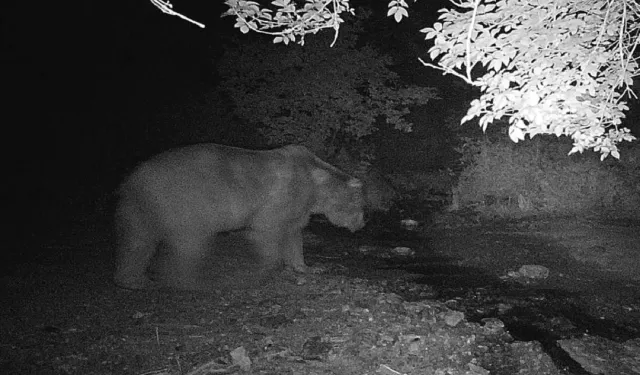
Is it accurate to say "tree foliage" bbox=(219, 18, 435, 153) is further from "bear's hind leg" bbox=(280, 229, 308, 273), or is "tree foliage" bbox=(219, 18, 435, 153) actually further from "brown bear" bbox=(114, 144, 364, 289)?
"bear's hind leg" bbox=(280, 229, 308, 273)

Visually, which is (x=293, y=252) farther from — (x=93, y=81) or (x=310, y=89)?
(x=93, y=81)

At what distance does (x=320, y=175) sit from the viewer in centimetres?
853

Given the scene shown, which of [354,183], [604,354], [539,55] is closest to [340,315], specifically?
[604,354]

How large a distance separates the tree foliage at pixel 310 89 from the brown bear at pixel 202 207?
3994mm

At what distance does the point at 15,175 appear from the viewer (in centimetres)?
1366

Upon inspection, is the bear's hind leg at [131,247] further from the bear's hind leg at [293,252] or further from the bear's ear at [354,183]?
the bear's ear at [354,183]

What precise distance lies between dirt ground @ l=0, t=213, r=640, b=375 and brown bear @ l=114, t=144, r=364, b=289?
0.43m

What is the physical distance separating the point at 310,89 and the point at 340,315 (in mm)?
6576

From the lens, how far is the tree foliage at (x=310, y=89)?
12.0 m

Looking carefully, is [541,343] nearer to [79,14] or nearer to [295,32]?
[295,32]

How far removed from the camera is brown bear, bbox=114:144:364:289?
7.05m

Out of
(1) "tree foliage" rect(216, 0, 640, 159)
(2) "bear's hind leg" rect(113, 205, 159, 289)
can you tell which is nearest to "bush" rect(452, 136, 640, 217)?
(2) "bear's hind leg" rect(113, 205, 159, 289)

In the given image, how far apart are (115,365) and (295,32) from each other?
9.94 ft

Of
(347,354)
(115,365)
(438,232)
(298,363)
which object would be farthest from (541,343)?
(438,232)
